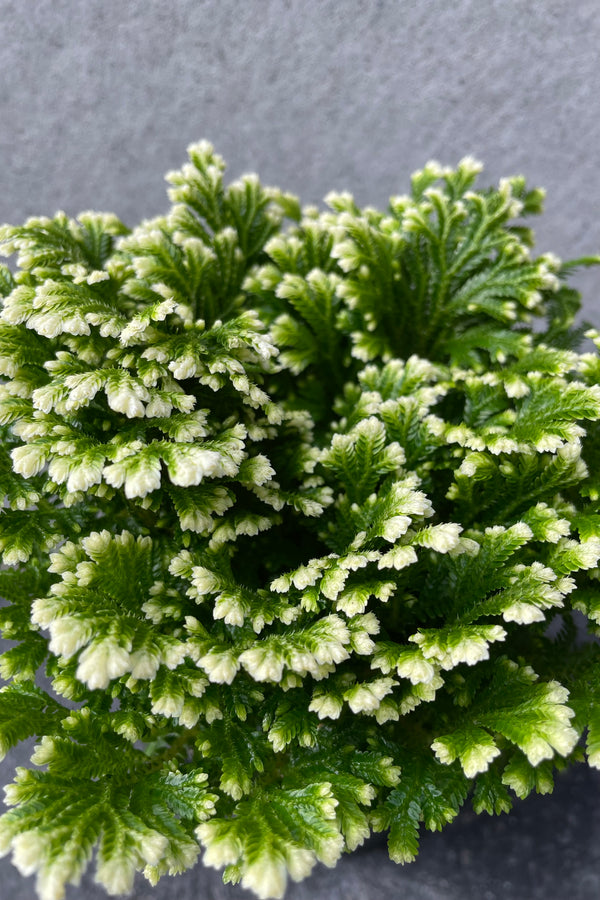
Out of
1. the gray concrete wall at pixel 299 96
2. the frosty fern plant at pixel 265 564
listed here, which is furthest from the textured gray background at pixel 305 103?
the frosty fern plant at pixel 265 564

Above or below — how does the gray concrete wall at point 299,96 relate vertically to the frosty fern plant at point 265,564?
above

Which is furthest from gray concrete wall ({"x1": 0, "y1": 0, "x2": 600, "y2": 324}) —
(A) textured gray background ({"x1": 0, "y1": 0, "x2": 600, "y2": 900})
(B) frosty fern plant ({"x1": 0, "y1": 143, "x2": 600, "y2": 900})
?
(B) frosty fern plant ({"x1": 0, "y1": 143, "x2": 600, "y2": 900})

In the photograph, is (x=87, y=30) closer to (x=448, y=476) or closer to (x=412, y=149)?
(x=412, y=149)

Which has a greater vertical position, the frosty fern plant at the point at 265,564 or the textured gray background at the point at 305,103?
the textured gray background at the point at 305,103

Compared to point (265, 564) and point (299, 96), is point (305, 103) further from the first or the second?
point (265, 564)

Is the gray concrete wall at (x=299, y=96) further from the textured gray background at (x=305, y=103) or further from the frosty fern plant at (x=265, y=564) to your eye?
the frosty fern plant at (x=265, y=564)

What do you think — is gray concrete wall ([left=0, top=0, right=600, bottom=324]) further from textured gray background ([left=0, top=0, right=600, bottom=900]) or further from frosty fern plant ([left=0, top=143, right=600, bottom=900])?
frosty fern plant ([left=0, top=143, right=600, bottom=900])

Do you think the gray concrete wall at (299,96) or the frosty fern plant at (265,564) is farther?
the gray concrete wall at (299,96)
